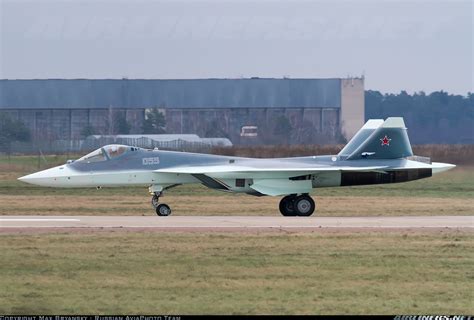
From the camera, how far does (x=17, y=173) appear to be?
47.3 metres

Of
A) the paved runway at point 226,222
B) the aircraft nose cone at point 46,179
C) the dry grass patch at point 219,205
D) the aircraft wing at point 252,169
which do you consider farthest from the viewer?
the dry grass patch at point 219,205

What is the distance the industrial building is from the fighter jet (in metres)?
29.9

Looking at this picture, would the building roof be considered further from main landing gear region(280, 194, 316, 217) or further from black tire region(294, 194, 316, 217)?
black tire region(294, 194, 316, 217)

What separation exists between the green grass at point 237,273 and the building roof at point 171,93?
138ft

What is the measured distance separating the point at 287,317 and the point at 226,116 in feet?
172

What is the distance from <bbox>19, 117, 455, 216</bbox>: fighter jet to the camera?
28.8m

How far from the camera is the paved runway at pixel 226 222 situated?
80.5 feet

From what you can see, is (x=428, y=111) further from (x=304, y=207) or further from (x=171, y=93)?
(x=304, y=207)

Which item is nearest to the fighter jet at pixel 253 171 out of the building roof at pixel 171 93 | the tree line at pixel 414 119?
the tree line at pixel 414 119

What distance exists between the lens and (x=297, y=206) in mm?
29031

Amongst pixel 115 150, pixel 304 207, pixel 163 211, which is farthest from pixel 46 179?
pixel 304 207

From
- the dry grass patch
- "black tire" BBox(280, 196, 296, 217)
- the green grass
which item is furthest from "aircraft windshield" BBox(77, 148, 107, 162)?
the green grass

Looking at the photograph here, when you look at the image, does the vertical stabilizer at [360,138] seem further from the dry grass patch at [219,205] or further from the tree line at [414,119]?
the tree line at [414,119]

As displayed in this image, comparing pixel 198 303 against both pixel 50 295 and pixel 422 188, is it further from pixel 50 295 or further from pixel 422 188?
pixel 422 188
